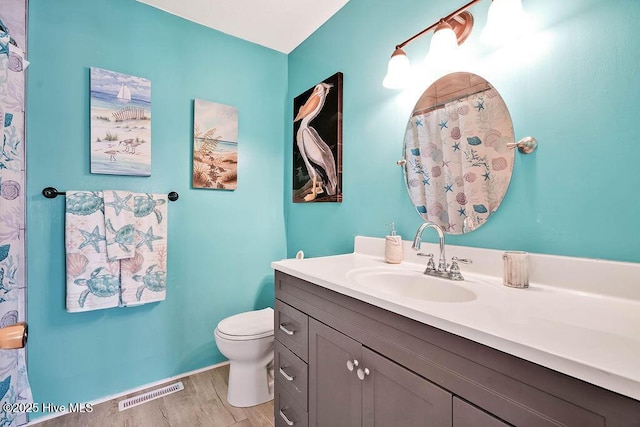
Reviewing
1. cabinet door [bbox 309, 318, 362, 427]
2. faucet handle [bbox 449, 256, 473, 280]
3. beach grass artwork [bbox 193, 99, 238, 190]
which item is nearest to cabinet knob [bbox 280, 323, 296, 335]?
cabinet door [bbox 309, 318, 362, 427]

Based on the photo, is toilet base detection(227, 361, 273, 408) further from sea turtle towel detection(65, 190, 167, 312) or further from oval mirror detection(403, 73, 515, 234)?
oval mirror detection(403, 73, 515, 234)

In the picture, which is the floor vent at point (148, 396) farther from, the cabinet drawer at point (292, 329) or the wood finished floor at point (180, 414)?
the cabinet drawer at point (292, 329)

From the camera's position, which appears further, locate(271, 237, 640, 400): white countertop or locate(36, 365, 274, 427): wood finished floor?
locate(36, 365, 274, 427): wood finished floor

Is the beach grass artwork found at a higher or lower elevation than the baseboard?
higher

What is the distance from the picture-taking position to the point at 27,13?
1.42 metres

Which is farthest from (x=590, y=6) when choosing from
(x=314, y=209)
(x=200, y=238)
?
(x=200, y=238)

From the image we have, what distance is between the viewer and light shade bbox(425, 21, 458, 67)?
3.55 feet

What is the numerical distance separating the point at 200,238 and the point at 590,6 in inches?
83.6

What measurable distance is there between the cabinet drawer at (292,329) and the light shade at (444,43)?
1176 mm

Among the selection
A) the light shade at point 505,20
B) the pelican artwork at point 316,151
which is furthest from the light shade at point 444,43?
the pelican artwork at point 316,151

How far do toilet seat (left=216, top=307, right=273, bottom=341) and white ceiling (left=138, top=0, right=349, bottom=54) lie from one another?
6.42ft

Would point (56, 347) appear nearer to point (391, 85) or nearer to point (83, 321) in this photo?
point (83, 321)

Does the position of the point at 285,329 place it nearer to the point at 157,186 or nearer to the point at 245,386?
the point at 245,386

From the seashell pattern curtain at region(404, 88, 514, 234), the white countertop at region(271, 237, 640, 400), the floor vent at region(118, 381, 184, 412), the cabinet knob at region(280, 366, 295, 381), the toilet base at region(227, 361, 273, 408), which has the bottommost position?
the floor vent at region(118, 381, 184, 412)
